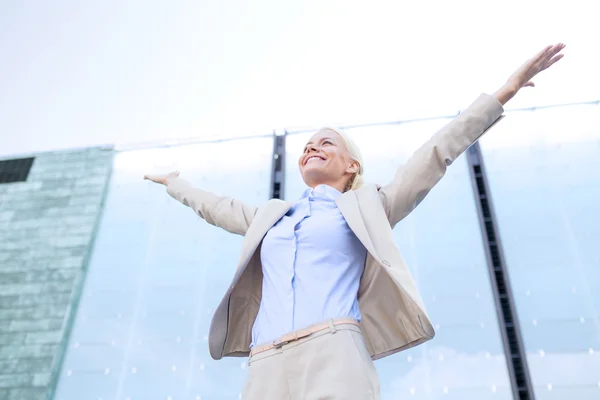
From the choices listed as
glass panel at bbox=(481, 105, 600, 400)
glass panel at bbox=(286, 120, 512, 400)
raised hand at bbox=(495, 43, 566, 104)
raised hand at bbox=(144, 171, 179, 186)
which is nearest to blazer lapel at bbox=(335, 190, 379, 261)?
raised hand at bbox=(495, 43, 566, 104)

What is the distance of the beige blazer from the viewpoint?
103 cm

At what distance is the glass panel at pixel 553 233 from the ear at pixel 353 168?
2.91m

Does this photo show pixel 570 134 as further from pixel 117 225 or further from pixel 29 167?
pixel 29 167

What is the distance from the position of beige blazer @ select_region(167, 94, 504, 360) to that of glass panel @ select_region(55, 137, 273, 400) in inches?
115

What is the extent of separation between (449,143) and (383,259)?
0.98 ft

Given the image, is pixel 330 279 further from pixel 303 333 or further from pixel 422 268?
pixel 422 268

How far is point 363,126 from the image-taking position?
507 cm

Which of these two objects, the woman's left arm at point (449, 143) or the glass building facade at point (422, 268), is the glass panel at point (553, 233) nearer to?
the glass building facade at point (422, 268)

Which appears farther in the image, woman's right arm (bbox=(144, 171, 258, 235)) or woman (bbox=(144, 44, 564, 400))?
woman's right arm (bbox=(144, 171, 258, 235))

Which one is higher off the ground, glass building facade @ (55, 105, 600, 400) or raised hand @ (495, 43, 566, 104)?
glass building facade @ (55, 105, 600, 400)

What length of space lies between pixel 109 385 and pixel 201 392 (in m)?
0.77

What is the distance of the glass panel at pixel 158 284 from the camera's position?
398 cm

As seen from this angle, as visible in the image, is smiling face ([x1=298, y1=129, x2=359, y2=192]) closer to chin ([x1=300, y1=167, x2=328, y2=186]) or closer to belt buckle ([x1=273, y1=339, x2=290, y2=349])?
chin ([x1=300, y1=167, x2=328, y2=186])

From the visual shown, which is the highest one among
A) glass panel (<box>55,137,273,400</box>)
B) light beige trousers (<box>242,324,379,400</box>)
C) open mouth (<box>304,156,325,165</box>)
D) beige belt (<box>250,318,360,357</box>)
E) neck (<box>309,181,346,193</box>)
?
glass panel (<box>55,137,273,400</box>)
